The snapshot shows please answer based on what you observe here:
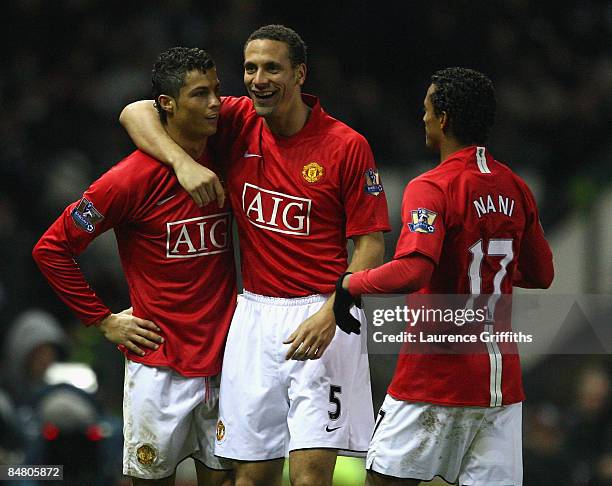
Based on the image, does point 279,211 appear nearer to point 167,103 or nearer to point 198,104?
point 198,104

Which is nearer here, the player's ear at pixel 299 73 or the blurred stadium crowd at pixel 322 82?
the player's ear at pixel 299 73

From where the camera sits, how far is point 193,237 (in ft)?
14.9

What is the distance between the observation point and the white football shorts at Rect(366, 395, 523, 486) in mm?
4172

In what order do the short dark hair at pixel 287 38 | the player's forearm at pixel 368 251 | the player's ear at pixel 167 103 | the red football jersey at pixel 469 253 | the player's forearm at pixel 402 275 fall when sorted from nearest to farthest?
the player's forearm at pixel 402 275, the red football jersey at pixel 469 253, the player's forearm at pixel 368 251, the short dark hair at pixel 287 38, the player's ear at pixel 167 103

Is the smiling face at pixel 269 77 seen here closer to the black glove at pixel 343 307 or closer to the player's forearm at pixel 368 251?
the player's forearm at pixel 368 251

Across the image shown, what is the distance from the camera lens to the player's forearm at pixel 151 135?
4484mm

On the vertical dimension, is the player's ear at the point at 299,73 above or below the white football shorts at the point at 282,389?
above

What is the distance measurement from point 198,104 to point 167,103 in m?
0.16

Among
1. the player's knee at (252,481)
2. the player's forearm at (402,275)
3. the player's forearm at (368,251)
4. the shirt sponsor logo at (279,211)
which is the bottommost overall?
the player's knee at (252,481)

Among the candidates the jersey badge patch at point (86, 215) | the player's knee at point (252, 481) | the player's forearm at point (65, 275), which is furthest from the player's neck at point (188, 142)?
the player's knee at point (252, 481)

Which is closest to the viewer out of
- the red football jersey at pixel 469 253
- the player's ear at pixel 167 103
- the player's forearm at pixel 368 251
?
the red football jersey at pixel 469 253

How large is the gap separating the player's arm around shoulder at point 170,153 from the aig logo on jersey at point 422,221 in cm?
81

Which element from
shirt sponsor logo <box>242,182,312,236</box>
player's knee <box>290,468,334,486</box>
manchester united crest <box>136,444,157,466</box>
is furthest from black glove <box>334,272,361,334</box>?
manchester united crest <box>136,444,157,466</box>

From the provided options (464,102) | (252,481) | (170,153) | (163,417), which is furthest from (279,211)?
(252,481)
